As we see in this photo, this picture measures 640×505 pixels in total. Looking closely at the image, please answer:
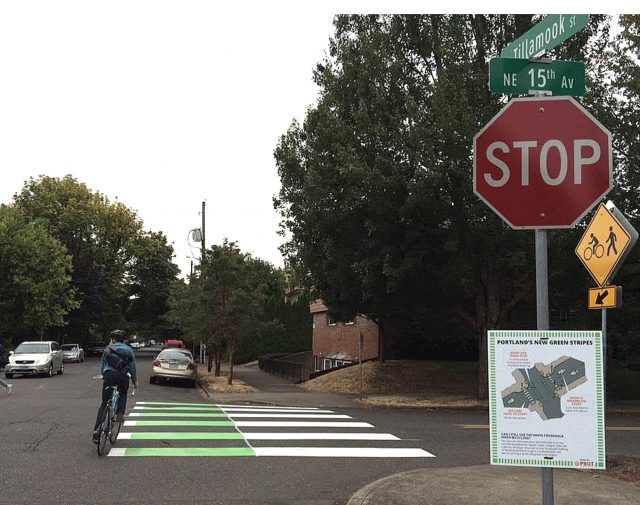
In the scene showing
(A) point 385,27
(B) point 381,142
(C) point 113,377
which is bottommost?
(C) point 113,377

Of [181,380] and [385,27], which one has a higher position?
[385,27]

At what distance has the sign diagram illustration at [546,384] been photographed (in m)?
4.17

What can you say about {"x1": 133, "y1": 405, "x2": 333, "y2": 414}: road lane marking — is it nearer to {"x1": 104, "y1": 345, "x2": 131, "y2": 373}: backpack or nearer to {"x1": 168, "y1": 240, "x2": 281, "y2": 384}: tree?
{"x1": 104, "y1": 345, "x2": 131, "y2": 373}: backpack

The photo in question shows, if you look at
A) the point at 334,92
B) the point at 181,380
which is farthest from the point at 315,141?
the point at 181,380

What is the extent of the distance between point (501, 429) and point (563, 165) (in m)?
1.79

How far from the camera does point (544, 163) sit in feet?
14.0

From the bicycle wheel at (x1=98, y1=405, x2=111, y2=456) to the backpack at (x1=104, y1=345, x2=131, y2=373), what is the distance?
610 mm

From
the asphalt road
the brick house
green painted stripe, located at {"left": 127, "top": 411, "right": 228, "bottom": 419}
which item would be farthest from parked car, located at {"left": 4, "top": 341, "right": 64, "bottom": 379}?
green painted stripe, located at {"left": 127, "top": 411, "right": 228, "bottom": 419}

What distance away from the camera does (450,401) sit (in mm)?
18500

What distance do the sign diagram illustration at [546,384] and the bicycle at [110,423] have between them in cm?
629

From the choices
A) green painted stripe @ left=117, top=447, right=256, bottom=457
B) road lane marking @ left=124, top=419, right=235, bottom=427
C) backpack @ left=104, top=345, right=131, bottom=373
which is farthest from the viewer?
road lane marking @ left=124, top=419, right=235, bottom=427

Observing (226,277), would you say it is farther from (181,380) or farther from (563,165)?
(563,165)

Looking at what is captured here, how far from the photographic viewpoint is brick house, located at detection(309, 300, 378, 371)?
97.9ft

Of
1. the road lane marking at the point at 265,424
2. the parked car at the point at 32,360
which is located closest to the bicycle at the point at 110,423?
the road lane marking at the point at 265,424
